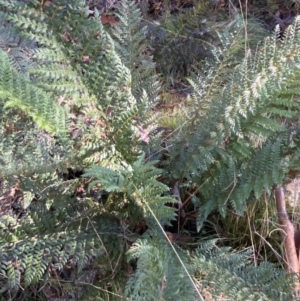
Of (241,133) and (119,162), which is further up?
(241,133)

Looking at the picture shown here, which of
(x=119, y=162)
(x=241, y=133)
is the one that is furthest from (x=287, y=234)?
(x=119, y=162)

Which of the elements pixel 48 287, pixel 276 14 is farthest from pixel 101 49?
pixel 276 14

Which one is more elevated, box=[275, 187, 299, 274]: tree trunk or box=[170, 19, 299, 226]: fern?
box=[170, 19, 299, 226]: fern

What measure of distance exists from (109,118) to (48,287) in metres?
0.59

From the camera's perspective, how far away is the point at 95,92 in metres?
1.69

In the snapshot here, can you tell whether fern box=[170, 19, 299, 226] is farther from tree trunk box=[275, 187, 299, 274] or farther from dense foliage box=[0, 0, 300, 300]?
tree trunk box=[275, 187, 299, 274]

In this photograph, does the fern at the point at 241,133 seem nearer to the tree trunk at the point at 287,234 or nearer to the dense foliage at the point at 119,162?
the dense foliage at the point at 119,162

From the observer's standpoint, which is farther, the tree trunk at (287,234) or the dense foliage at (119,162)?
the tree trunk at (287,234)

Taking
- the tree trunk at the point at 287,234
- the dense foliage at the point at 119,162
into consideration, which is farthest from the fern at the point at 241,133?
the tree trunk at the point at 287,234

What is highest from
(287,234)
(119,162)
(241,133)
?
(241,133)

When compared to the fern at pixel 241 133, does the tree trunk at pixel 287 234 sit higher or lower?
lower

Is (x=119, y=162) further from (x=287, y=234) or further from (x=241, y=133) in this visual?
(x=287, y=234)

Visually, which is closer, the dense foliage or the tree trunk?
the dense foliage

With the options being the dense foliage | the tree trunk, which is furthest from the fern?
the tree trunk
